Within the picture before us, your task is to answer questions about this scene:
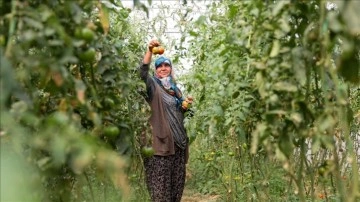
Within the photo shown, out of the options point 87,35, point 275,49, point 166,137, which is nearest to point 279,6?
point 275,49

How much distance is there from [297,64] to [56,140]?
1.91 feet

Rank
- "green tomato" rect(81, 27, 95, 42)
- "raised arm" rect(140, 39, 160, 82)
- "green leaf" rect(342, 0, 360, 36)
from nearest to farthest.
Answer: "green leaf" rect(342, 0, 360, 36) → "green tomato" rect(81, 27, 95, 42) → "raised arm" rect(140, 39, 160, 82)

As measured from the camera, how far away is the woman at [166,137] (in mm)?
2996

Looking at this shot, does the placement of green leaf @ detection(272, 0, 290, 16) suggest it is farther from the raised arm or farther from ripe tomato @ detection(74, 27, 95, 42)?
the raised arm

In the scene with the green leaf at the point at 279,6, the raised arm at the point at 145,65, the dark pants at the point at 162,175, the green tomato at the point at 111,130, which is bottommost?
the dark pants at the point at 162,175

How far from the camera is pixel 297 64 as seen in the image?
1285mm

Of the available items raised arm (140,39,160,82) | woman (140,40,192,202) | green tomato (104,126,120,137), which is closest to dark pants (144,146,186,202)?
woman (140,40,192,202)

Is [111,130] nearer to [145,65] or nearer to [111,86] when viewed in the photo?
[111,86]

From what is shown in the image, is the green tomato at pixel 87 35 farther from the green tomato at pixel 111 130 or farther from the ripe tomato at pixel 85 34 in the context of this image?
the green tomato at pixel 111 130

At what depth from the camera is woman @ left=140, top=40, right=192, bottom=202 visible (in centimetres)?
300

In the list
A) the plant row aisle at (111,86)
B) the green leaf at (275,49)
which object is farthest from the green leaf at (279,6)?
the green leaf at (275,49)

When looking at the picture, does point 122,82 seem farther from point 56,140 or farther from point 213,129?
point 56,140

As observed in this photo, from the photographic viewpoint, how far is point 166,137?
2996mm

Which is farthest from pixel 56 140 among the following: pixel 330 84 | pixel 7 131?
pixel 330 84
